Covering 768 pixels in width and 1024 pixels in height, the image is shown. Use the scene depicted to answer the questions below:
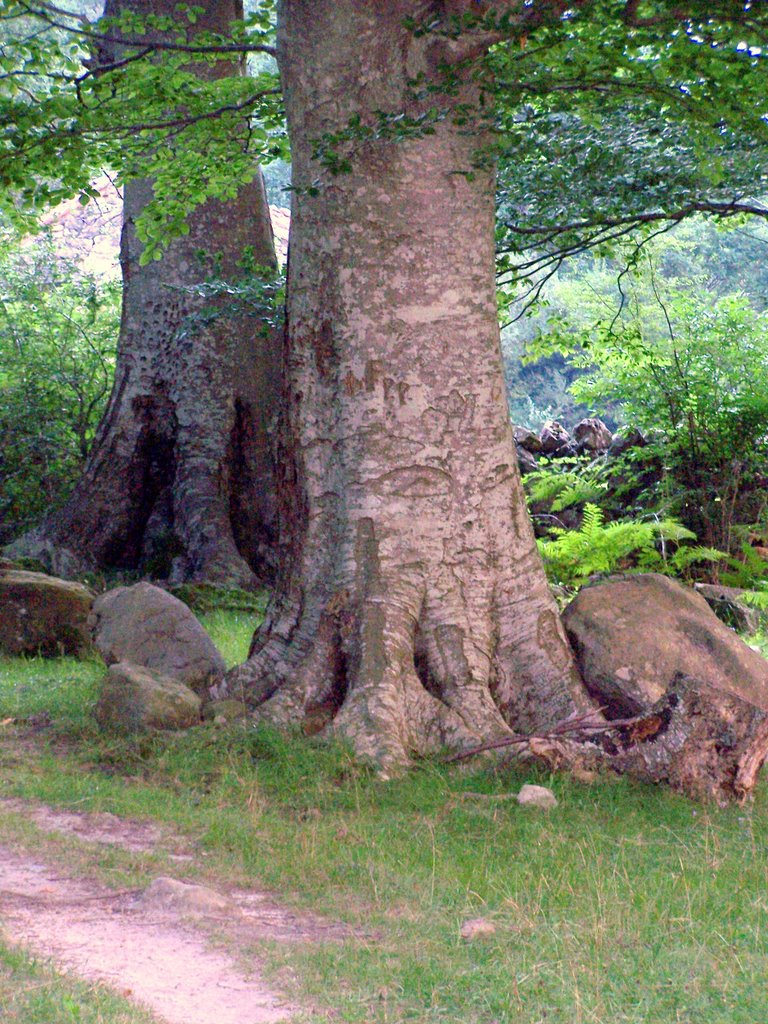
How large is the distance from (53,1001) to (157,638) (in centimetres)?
506

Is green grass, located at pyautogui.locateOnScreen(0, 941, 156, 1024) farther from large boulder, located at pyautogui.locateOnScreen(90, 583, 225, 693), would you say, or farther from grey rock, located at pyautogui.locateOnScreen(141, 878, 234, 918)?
large boulder, located at pyautogui.locateOnScreen(90, 583, 225, 693)

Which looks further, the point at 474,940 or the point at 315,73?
the point at 315,73

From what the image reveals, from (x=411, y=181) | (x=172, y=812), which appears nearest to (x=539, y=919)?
(x=172, y=812)

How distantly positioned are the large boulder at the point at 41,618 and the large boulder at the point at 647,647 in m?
4.48

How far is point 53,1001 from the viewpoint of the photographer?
10.5 ft

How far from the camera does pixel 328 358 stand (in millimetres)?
6984

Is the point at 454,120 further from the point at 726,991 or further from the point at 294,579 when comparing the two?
the point at 726,991

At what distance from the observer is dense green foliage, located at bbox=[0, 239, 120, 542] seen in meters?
14.6

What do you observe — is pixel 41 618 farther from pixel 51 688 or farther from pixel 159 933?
pixel 159 933

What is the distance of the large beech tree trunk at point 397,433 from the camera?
22.1ft

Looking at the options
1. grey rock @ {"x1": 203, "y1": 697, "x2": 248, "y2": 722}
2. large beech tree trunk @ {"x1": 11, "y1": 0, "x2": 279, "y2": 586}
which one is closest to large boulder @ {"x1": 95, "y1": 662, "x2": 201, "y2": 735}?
grey rock @ {"x1": 203, "y1": 697, "x2": 248, "y2": 722}

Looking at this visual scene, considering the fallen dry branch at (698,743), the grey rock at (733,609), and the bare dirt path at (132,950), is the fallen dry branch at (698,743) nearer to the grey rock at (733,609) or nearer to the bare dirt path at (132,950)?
the bare dirt path at (132,950)

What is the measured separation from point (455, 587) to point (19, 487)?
9.45 m

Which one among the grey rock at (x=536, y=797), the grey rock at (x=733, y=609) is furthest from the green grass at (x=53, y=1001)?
the grey rock at (x=733, y=609)
